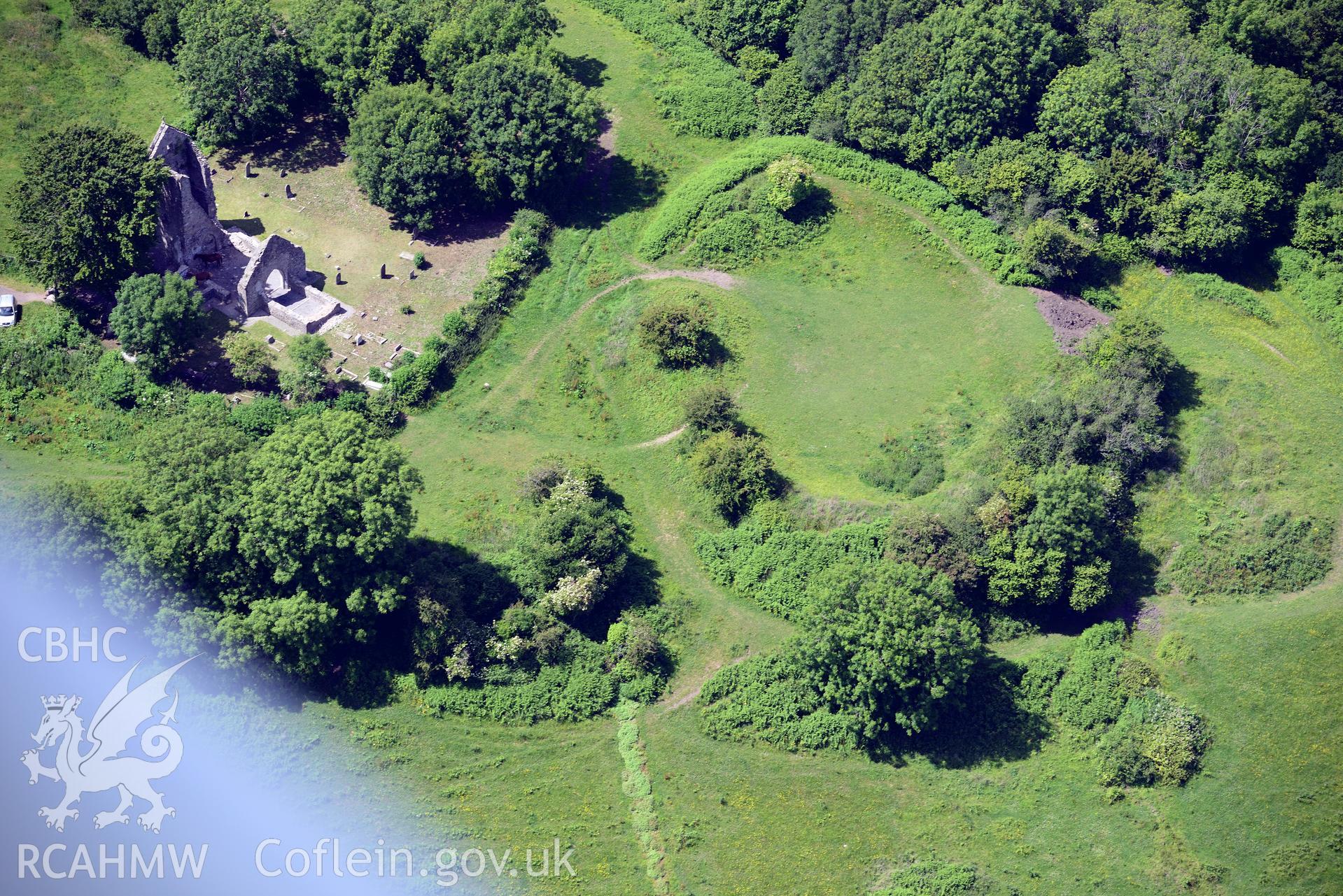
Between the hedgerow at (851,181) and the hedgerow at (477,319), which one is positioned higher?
the hedgerow at (851,181)

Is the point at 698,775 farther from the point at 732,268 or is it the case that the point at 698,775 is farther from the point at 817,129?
the point at 817,129

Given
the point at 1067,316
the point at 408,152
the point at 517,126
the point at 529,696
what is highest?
the point at 1067,316

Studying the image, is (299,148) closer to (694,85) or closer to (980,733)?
(694,85)

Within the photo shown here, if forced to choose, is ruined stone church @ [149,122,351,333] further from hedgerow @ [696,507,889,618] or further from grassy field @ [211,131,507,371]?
hedgerow @ [696,507,889,618]

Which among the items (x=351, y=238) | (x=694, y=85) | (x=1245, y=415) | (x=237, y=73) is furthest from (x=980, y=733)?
(x=237, y=73)

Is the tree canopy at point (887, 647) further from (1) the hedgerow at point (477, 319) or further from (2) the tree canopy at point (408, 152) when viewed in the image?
(2) the tree canopy at point (408, 152)

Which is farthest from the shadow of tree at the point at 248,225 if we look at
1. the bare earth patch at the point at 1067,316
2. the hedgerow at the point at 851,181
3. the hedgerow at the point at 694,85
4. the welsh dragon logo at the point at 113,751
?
the bare earth patch at the point at 1067,316

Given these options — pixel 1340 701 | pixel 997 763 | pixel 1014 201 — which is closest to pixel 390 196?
pixel 1014 201
